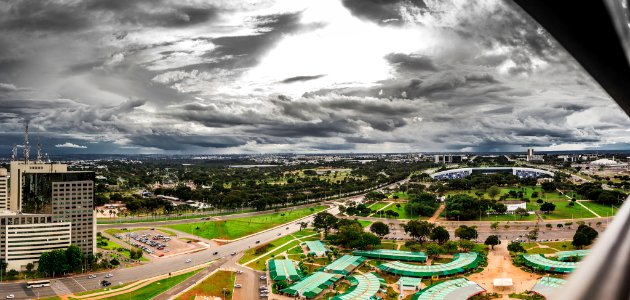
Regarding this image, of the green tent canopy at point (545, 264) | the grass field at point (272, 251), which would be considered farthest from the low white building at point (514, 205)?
the grass field at point (272, 251)

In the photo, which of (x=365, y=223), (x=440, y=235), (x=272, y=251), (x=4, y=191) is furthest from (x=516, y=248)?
(x=4, y=191)

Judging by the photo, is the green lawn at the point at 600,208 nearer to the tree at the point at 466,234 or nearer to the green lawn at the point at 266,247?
the tree at the point at 466,234

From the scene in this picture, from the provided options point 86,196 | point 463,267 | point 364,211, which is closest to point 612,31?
point 463,267

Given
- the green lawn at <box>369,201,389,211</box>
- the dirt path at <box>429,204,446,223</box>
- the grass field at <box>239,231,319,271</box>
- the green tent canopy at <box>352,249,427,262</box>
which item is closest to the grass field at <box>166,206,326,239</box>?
the grass field at <box>239,231,319,271</box>

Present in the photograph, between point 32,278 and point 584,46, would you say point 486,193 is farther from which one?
point 584,46

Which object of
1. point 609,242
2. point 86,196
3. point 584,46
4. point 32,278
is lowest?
point 32,278
